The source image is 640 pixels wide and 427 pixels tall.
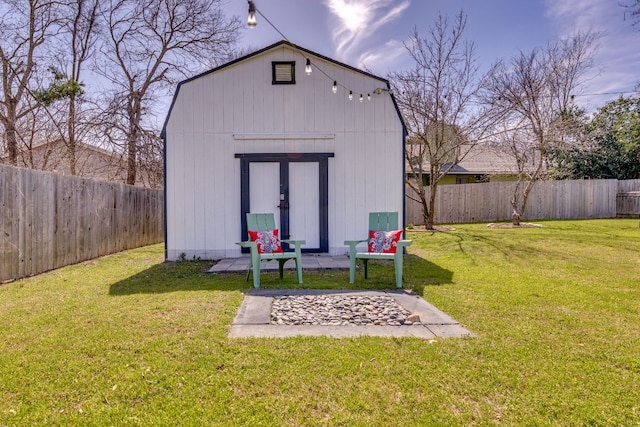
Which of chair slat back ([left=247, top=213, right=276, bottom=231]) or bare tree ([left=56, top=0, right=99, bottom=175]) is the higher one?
bare tree ([left=56, top=0, right=99, bottom=175])

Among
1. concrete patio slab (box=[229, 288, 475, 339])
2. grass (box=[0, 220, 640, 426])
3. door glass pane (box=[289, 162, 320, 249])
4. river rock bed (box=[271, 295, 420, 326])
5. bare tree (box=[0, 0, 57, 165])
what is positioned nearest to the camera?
grass (box=[0, 220, 640, 426])

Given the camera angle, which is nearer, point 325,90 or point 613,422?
point 613,422

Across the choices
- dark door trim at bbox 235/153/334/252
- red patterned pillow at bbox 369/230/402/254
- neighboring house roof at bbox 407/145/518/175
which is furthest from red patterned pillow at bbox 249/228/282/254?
neighboring house roof at bbox 407/145/518/175

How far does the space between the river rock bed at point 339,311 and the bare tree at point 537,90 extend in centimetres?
964

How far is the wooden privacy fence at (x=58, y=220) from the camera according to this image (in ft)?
15.4

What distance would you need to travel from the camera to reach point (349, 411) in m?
1.85

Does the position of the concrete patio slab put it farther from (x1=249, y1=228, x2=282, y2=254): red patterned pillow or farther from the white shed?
the white shed

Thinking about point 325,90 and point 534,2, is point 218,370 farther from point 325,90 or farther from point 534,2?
point 534,2

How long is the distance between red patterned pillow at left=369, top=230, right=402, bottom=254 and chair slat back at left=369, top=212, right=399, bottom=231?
0.56 feet

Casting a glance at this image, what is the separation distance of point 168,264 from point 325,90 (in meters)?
4.10

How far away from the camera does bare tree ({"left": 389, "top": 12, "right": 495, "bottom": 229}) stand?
35.2 ft

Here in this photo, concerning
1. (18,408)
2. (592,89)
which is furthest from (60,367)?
(592,89)

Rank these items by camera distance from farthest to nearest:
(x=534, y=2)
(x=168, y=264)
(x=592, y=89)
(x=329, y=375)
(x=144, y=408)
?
(x=592, y=89), (x=534, y=2), (x=168, y=264), (x=329, y=375), (x=144, y=408)

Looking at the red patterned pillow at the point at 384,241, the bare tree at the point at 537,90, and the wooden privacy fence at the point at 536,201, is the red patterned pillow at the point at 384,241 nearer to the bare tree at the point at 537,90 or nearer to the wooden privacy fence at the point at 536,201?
the bare tree at the point at 537,90
